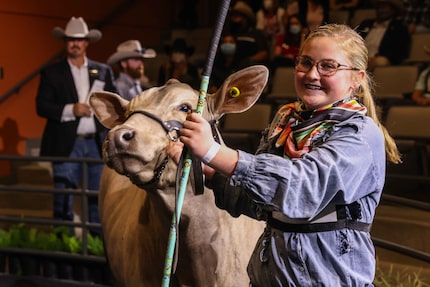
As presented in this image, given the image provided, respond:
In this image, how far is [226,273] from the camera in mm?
2695

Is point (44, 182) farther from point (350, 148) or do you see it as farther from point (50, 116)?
point (350, 148)

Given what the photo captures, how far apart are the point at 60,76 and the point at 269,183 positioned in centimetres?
461

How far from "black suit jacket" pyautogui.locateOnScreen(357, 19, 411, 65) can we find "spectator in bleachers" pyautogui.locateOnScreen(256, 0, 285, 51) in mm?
1933

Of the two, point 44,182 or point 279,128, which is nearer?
point 279,128

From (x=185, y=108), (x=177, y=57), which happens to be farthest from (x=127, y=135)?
(x=177, y=57)

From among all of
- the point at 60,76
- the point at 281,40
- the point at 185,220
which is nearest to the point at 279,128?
the point at 185,220

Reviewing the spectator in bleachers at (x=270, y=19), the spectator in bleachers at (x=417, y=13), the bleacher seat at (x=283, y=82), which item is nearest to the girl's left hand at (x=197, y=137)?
the bleacher seat at (x=283, y=82)

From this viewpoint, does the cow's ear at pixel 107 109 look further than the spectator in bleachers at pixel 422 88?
No

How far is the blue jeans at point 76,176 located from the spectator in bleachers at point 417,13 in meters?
3.93

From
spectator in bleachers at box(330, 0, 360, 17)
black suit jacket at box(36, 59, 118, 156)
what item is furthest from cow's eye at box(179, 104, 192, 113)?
spectator in bleachers at box(330, 0, 360, 17)

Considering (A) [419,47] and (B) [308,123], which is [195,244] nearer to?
(B) [308,123]

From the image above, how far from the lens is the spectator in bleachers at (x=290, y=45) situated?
8125 mm

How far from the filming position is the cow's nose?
87.4 inches

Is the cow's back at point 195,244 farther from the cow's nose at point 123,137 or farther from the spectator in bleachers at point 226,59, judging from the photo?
the spectator in bleachers at point 226,59
